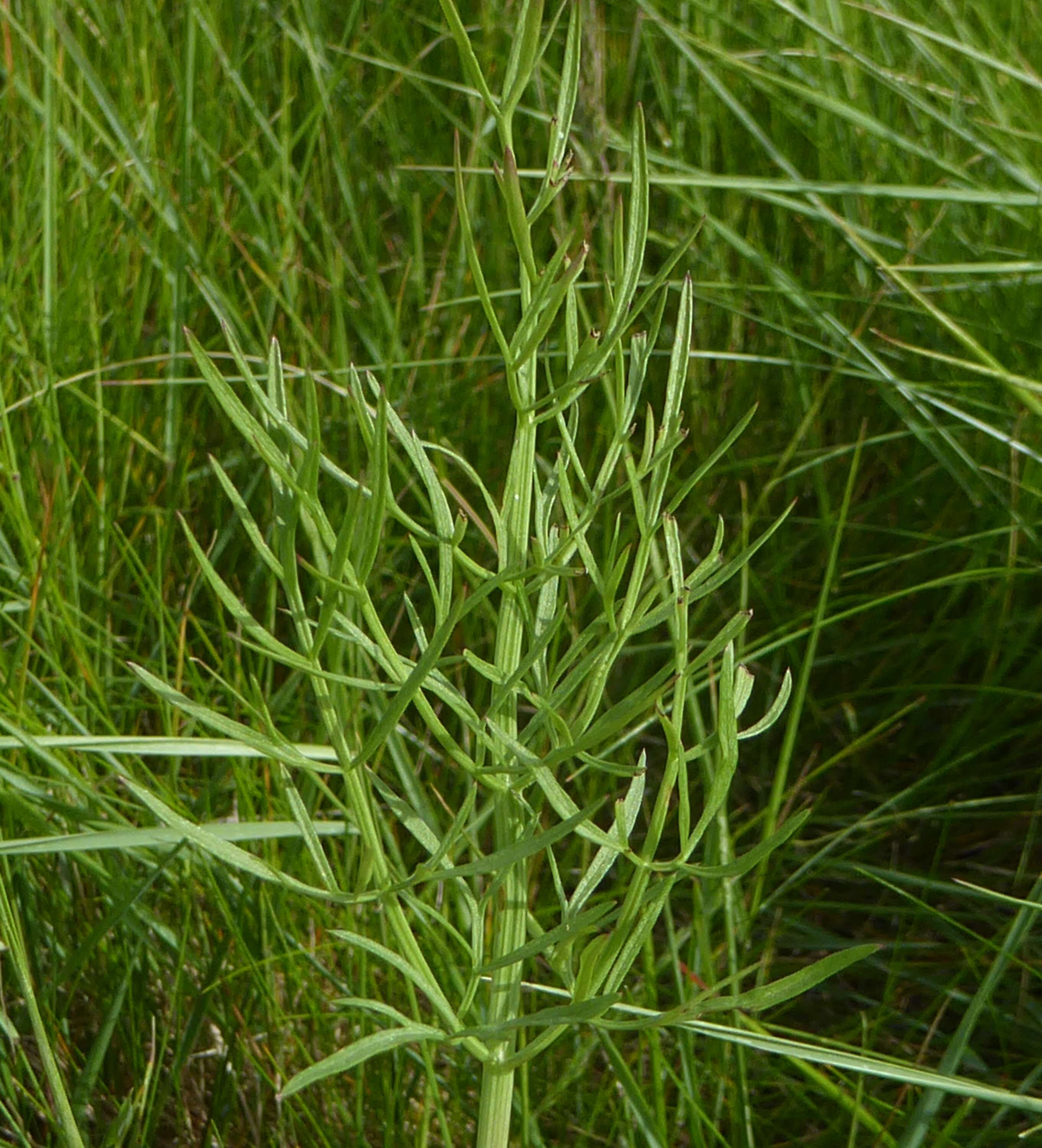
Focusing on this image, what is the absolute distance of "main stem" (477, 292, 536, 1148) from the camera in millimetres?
608

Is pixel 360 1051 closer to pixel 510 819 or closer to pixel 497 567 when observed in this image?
pixel 510 819

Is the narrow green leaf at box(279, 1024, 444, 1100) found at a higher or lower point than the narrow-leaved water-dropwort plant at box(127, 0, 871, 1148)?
lower

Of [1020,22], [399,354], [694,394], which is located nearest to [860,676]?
[694,394]

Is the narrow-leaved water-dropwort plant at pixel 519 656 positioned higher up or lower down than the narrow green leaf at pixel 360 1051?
higher up

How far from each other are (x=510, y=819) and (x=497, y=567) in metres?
0.48

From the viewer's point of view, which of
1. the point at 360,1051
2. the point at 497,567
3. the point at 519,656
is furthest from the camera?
the point at 497,567

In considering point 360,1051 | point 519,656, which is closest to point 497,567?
point 519,656

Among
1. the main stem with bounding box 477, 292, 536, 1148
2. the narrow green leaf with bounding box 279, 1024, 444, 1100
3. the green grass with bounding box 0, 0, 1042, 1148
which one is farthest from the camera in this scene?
the green grass with bounding box 0, 0, 1042, 1148

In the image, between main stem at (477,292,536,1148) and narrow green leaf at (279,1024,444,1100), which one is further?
main stem at (477,292,536,1148)

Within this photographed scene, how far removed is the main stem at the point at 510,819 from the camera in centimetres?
61

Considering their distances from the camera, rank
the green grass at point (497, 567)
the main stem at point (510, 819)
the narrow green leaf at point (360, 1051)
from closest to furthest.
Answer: the narrow green leaf at point (360, 1051) < the main stem at point (510, 819) < the green grass at point (497, 567)

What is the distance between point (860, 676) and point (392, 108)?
0.88 metres

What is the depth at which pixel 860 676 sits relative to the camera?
133 centimetres

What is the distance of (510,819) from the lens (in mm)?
634
